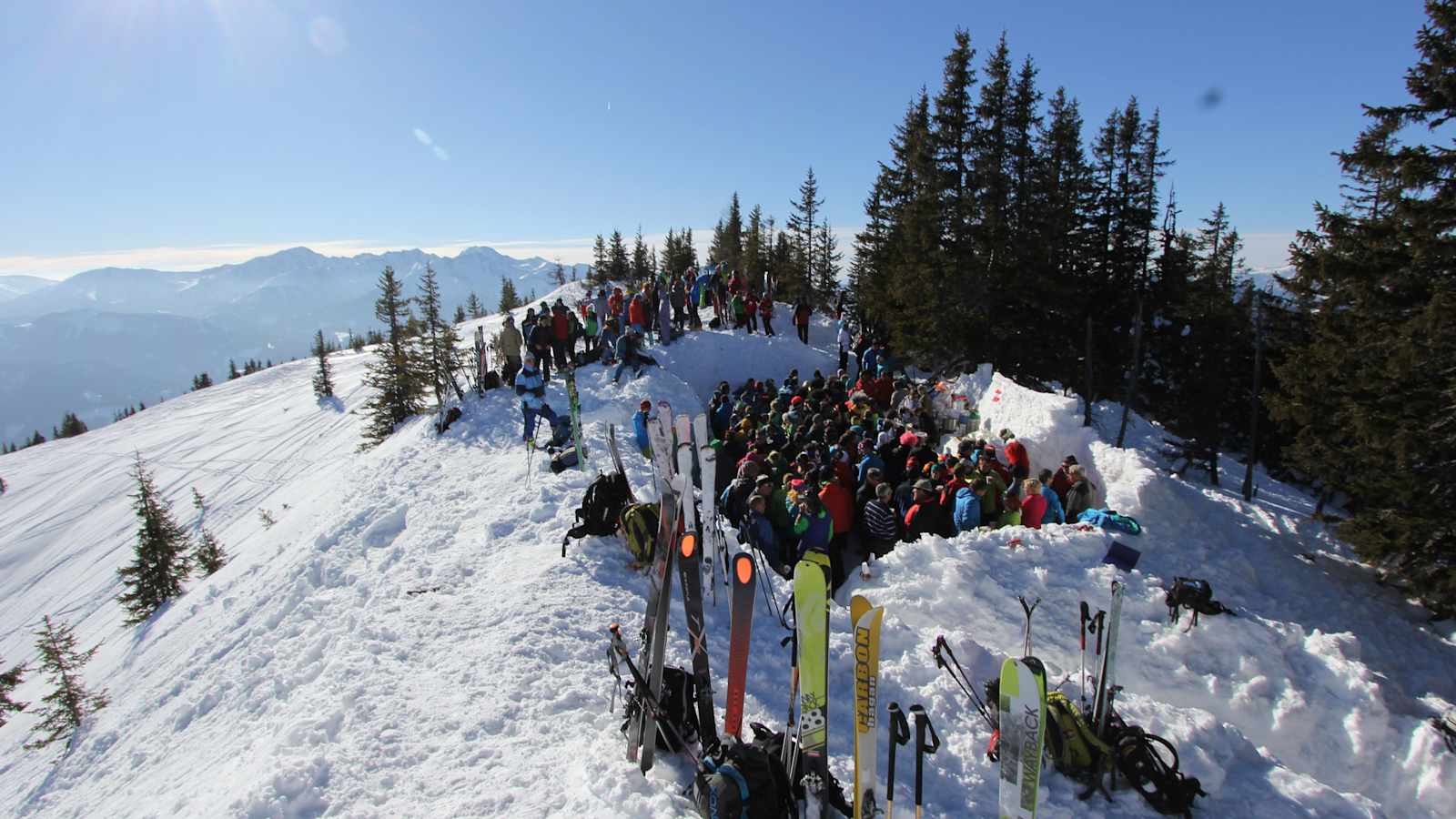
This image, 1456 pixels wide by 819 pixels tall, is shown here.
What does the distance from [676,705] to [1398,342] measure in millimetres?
10855

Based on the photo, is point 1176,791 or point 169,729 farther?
point 169,729

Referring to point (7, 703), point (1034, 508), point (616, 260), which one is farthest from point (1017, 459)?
point (616, 260)

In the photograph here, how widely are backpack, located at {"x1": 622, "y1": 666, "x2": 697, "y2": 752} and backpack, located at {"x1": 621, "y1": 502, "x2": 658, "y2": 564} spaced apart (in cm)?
314

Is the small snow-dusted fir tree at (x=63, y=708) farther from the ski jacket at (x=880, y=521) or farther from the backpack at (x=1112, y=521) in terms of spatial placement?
the backpack at (x=1112, y=521)

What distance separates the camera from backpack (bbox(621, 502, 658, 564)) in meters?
8.40

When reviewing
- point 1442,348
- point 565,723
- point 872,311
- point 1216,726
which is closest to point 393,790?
point 565,723

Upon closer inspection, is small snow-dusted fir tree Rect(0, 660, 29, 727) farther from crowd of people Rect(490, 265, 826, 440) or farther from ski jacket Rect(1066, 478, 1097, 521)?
ski jacket Rect(1066, 478, 1097, 521)

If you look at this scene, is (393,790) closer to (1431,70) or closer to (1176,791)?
(1176,791)

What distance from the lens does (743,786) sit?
13.7 feet

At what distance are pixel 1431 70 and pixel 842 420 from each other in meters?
10.2

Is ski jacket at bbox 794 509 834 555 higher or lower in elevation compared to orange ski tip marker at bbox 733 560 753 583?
lower

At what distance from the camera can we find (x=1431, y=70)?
930 cm

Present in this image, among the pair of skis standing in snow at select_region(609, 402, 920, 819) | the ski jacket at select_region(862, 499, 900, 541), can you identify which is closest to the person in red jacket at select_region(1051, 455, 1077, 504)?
the ski jacket at select_region(862, 499, 900, 541)

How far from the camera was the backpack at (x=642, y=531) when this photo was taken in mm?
8398
